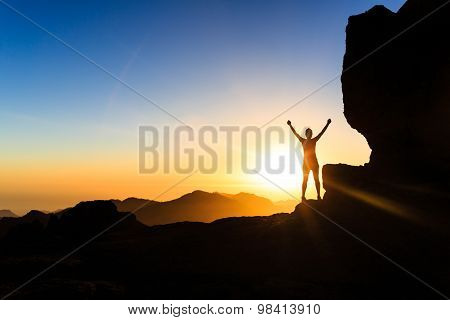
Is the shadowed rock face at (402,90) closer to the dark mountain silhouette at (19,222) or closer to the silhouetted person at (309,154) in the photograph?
the silhouetted person at (309,154)

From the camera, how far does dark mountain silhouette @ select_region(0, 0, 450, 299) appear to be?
54.0 feet

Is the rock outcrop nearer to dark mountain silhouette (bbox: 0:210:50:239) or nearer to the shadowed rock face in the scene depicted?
the shadowed rock face

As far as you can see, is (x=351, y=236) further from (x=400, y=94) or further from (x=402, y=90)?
(x=402, y=90)

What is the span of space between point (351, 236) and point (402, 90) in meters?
10.4

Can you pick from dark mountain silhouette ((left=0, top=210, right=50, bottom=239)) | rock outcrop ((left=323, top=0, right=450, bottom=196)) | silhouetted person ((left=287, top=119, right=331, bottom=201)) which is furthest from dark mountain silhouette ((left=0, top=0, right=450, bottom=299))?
dark mountain silhouette ((left=0, top=210, right=50, bottom=239))

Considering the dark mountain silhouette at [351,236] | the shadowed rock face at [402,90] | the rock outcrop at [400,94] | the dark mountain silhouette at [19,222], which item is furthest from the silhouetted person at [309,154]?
the dark mountain silhouette at [19,222]

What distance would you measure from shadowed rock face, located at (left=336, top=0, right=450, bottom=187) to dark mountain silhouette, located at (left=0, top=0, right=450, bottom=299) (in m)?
0.07

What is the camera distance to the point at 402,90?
78.0 ft

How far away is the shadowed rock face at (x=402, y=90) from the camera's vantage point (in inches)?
846

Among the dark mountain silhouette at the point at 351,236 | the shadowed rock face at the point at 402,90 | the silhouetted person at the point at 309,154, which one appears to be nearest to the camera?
the dark mountain silhouette at the point at 351,236

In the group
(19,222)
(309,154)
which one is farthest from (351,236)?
(19,222)

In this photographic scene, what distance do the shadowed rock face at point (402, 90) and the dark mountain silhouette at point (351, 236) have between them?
0.07m

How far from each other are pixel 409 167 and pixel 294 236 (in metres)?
8.58
